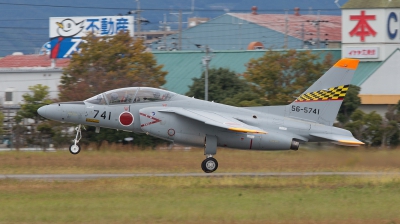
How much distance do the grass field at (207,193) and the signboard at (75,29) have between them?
148 feet

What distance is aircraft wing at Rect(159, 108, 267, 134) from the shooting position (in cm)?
2180

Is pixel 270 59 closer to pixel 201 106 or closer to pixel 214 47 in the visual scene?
pixel 201 106

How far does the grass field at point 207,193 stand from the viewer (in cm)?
1513

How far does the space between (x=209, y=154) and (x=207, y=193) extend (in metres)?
4.83

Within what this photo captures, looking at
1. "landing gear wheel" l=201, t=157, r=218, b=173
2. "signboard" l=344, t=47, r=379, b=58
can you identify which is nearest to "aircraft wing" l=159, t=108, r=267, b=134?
"landing gear wheel" l=201, t=157, r=218, b=173

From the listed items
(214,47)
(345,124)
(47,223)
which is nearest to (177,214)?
(47,223)

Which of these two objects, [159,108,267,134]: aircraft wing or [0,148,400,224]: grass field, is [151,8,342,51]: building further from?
[159,108,267,134]: aircraft wing

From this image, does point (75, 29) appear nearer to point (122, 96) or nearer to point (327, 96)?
point (122, 96)

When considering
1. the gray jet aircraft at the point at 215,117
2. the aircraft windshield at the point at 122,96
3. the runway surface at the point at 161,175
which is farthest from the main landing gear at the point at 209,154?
the aircraft windshield at the point at 122,96

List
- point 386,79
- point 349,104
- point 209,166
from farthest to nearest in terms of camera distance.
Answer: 1. point 386,79
2. point 349,104
3. point 209,166

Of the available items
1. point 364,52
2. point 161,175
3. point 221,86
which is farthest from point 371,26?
point 161,175

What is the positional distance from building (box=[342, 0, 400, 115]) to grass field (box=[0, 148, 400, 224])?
95.2 feet

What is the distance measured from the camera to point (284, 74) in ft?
165

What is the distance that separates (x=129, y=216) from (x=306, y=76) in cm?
3579
